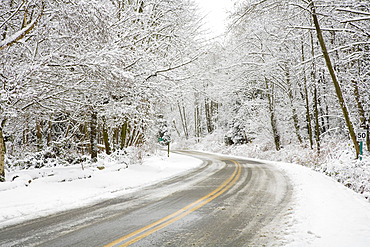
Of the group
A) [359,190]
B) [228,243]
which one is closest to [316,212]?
[228,243]

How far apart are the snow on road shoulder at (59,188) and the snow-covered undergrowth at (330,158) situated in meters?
7.62

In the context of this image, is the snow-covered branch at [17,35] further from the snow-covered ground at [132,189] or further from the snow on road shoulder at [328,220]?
the snow on road shoulder at [328,220]

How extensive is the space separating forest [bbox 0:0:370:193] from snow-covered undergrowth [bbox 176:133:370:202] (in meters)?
0.20

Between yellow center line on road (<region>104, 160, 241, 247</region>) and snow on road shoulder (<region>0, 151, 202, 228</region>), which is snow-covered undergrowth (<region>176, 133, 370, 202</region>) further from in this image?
snow on road shoulder (<region>0, 151, 202, 228</region>)

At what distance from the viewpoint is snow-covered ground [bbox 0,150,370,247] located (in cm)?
421

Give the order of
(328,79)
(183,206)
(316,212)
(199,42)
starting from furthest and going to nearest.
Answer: (328,79) → (199,42) → (183,206) → (316,212)

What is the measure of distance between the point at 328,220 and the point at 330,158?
382 inches

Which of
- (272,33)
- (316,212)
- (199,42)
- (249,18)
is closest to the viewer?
(316,212)

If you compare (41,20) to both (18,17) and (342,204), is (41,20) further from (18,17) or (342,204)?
(342,204)

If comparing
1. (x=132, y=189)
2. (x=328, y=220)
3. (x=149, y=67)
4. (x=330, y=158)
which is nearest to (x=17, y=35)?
(x=149, y=67)

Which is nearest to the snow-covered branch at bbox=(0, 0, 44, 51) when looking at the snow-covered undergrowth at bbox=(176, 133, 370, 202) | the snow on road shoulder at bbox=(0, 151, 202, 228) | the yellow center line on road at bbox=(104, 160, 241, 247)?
the snow on road shoulder at bbox=(0, 151, 202, 228)

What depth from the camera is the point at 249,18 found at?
910 cm

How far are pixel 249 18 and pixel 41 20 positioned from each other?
7007 mm

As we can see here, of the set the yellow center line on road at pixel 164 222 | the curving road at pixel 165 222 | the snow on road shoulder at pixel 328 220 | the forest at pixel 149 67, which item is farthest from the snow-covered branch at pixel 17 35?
the snow on road shoulder at pixel 328 220
